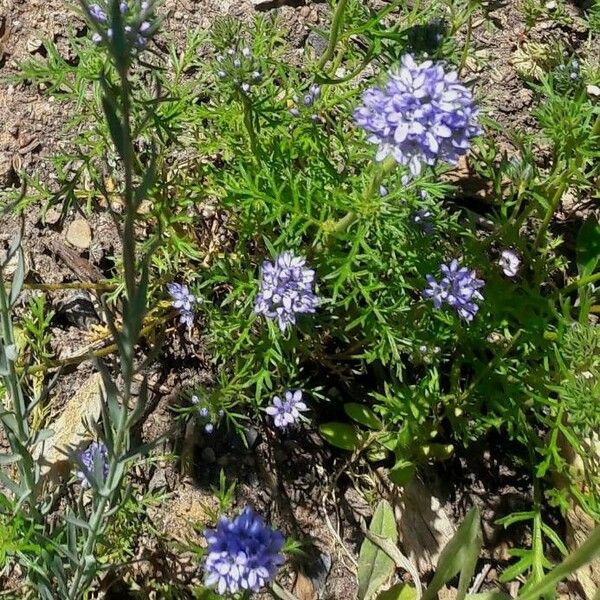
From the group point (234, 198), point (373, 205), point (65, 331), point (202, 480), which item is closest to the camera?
point (373, 205)

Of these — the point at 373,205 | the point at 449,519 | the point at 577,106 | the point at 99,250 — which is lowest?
the point at 449,519

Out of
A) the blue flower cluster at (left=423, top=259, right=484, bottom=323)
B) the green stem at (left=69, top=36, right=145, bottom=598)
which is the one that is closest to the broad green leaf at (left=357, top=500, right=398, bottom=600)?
the blue flower cluster at (left=423, top=259, right=484, bottom=323)

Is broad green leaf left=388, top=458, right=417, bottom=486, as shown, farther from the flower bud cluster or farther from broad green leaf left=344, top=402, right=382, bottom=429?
the flower bud cluster

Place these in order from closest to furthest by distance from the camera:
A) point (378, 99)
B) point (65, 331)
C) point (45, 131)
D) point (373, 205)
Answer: point (378, 99) < point (373, 205) < point (65, 331) < point (45, 131)

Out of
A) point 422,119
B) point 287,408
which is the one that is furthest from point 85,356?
point 422,119

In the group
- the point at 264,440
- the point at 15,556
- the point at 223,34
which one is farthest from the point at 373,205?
the point at 15,556

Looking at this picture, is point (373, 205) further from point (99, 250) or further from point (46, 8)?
point (46, 8)
